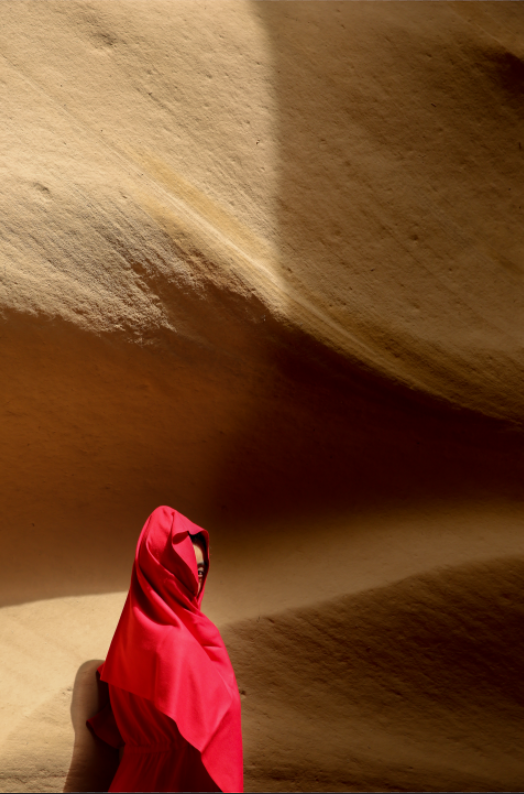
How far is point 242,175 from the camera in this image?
11.9 feet

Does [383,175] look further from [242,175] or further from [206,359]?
[206,359]

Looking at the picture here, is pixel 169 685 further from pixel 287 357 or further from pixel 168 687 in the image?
pixel 287 357

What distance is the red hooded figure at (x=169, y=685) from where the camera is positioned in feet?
7.77

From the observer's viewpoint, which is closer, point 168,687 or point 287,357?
point 168,687

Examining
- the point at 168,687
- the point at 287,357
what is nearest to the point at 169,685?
the point at 168,687

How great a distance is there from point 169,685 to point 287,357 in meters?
1.79

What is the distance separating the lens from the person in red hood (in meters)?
2.37

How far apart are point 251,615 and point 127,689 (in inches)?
34.2

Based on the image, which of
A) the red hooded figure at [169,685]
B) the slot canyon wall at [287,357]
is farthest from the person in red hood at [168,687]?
the slot canyon wall at [287,357]

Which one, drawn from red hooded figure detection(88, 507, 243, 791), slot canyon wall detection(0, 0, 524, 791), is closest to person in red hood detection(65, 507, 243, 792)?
red hooded figure detection(88, 507, 243, 791)

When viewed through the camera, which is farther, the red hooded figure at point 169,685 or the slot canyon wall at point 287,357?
the slot canyon wall at point 287,357

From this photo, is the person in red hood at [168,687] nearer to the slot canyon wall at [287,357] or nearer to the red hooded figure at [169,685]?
the red hooded figure at [169,685]

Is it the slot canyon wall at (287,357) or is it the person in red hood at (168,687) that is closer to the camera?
the person in red hood at (168,687)

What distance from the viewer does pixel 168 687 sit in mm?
2381
